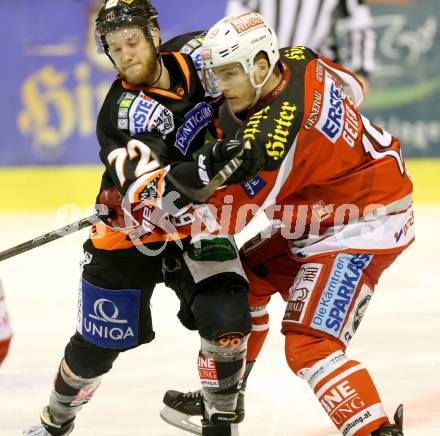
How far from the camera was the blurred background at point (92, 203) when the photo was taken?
4.36m

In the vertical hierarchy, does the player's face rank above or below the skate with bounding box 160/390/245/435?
above

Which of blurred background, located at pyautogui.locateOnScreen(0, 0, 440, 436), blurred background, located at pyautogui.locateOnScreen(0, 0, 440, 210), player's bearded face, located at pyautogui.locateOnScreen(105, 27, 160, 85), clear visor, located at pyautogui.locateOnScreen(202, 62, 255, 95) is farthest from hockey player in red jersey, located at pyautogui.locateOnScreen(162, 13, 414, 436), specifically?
blurred background, located at pyautogui.locateOnScreen(0, 0, 440, 210)

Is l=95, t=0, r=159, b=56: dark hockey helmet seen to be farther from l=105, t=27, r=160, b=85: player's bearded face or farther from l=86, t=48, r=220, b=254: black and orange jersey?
l=86, t=48, r=220, b=254: black and orange jersey

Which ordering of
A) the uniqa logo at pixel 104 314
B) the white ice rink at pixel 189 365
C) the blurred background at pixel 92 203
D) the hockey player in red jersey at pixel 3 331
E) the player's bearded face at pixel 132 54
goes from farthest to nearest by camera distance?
the blurred background at pixel 92 203 → the white ice rink at pixel 189 365 → the uniqa logo at pixel 104 314 → the player's bearded face at pixel 132 54 → the hockey player in red jersey at pixel 3 331

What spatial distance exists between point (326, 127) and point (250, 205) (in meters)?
0.33

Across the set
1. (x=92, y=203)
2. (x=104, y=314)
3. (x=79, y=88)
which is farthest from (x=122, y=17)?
(x=79, y=88)

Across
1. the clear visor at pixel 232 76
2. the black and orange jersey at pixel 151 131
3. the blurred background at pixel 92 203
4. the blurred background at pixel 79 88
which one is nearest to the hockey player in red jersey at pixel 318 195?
the clear visor at pixel 232 76

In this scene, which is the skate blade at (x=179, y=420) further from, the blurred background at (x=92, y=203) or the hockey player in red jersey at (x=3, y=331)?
the hockey player in red jersey at (x=3, y=331)

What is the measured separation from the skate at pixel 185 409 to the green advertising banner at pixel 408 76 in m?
4.74

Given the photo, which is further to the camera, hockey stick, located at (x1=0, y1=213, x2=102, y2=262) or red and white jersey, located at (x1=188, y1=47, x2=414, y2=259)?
hockey stick, located at (x1=0, y1=213, x2=102, y2=262)

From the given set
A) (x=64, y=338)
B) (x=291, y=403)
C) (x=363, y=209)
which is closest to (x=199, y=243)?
(x=363, y=209)

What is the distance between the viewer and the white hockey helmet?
126 inches

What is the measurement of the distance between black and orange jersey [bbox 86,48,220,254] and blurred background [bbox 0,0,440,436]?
1049mm

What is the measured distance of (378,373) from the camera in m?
4.42
